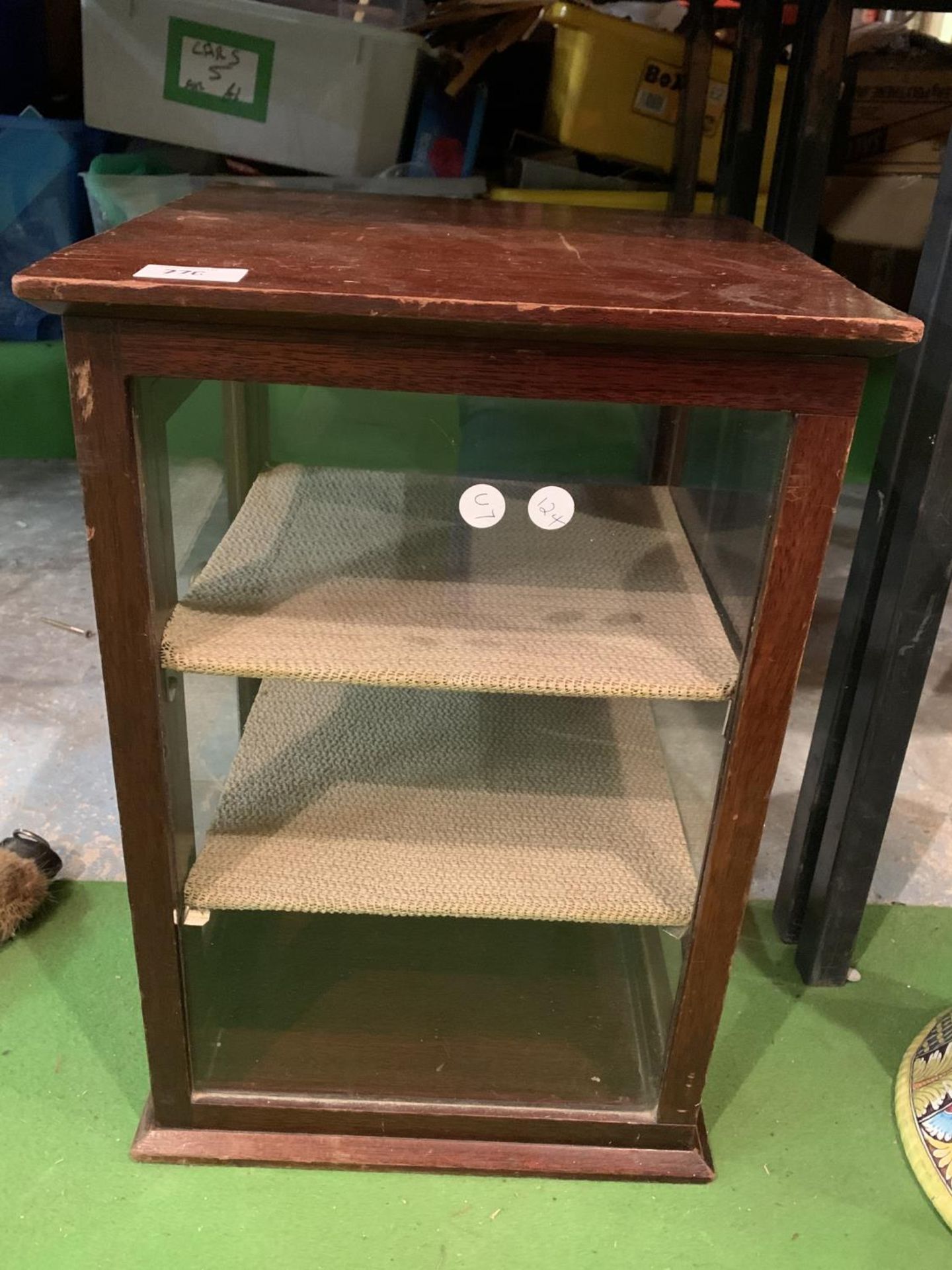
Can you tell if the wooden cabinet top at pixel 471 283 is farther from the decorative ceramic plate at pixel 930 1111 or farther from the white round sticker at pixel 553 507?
the decorative ceramic plate at pixel 930 1111

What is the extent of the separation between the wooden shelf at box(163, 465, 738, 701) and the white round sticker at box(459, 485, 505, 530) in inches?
0.4

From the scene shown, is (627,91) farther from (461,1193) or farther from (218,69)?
(461,1193)

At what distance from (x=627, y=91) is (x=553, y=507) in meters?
1.30

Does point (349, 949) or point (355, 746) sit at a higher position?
point (355, 746)

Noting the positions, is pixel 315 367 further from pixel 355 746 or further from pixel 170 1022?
pixel 170 1022

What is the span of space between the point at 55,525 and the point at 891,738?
184 cm

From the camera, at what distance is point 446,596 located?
0.95 meters

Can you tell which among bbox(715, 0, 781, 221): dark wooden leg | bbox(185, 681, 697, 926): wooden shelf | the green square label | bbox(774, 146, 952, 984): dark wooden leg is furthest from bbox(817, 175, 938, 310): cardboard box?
bbox(185, 681, 697, 926): wooden shelf

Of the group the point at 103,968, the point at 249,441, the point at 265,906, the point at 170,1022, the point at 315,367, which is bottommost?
the point at 103,968

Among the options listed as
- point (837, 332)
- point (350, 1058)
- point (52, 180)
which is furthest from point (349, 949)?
point (52, 180)

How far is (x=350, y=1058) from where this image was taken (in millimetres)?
1123

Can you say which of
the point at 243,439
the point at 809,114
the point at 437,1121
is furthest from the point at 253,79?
A: the point at 437,1121

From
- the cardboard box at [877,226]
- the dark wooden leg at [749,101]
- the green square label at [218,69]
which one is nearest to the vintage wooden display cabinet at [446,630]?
the dark wooden leg at [749,101]

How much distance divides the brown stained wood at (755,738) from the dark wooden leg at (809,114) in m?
0.66
